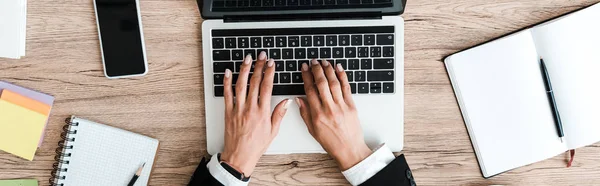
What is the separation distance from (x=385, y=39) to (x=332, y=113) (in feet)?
0.52

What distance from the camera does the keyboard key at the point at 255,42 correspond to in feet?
3.02

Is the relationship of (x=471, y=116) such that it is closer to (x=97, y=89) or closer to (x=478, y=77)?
(x=478, y=77)

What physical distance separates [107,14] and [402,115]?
0.55 metres

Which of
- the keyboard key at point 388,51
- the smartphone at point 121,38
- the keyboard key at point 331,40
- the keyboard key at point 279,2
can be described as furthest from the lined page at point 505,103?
the smartphone at point 121,38

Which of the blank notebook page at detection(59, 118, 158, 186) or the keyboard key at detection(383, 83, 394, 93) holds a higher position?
the keyboard key at detection(383, 83, 394, 93)

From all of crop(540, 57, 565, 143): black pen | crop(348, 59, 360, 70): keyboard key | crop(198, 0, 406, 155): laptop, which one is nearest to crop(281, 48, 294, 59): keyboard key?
crop(198, 0, 406, 155): laptop

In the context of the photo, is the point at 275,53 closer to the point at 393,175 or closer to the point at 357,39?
the point at 357,39

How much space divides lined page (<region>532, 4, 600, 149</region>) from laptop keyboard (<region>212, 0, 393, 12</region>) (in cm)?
29

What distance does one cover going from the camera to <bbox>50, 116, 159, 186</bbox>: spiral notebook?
3.15ft

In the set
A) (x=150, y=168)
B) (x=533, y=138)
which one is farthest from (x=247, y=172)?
(x=533, y=138)

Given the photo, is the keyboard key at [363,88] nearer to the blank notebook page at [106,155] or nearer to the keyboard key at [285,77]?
the keyboard key at [285,77]

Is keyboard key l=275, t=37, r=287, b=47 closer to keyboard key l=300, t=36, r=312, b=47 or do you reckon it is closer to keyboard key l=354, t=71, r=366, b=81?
keyboard key l=300, t=36, r=312, b=47

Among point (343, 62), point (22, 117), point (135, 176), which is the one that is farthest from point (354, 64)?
point (22, 117)

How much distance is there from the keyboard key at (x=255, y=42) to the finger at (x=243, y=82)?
0.02m
